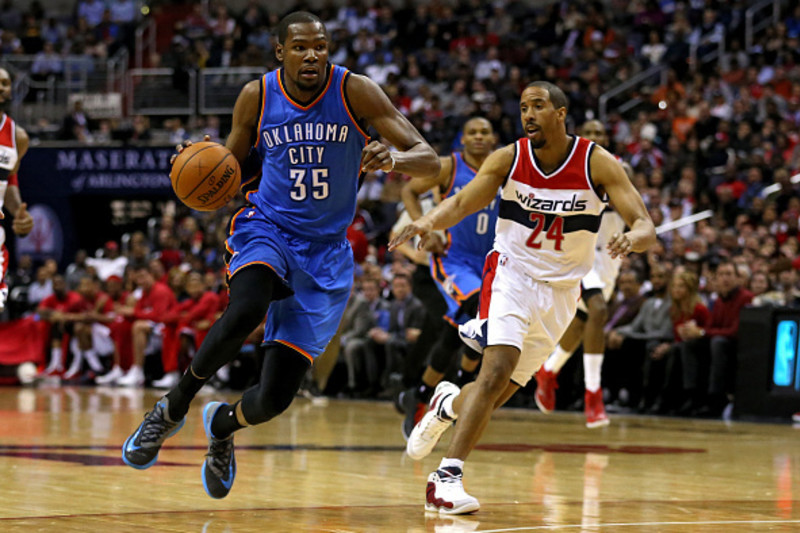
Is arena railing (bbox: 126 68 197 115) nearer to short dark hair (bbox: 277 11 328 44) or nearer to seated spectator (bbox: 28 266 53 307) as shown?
seated spectator (bbox: 28 266 53 307)

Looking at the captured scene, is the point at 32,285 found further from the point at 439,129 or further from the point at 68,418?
the point at 68,418

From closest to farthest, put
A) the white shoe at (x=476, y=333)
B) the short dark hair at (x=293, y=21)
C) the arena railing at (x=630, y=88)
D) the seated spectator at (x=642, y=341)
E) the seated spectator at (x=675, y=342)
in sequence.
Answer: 1. the short dark hair at (x=293, y=21)
2. the white shoe at (x=476, y=333)
3. the seated spectator at (x=675, y=342)
4. the seated spectator at (x=642, y=341)
5. the arena railing at (x=630, y=88)

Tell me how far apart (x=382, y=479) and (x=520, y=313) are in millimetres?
1367

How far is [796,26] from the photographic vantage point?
19.6 meters

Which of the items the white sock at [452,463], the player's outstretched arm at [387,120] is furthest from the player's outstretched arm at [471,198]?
the white sock at [452,463]

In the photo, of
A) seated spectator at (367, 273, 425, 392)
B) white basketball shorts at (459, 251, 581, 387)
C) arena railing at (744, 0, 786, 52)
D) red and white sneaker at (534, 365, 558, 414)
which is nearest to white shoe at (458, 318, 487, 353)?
white basketball shorts at (459, 251, 581, 387)

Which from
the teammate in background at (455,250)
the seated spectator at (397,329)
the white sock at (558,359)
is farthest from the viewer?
the seated spectator at (397,329)

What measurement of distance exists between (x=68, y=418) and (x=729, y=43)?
13323 millimetres

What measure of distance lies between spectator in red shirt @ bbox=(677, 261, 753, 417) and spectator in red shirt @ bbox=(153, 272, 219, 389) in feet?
20.3

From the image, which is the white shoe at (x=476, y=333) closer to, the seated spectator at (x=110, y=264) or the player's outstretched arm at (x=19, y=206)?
the player's outstretched arm at (x=19, y=206)

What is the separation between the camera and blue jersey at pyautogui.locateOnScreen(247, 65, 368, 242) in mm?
5562

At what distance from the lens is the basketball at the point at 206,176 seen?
542 centimetres

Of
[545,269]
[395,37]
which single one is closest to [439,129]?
[395,37]

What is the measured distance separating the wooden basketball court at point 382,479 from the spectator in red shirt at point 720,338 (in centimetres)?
130
